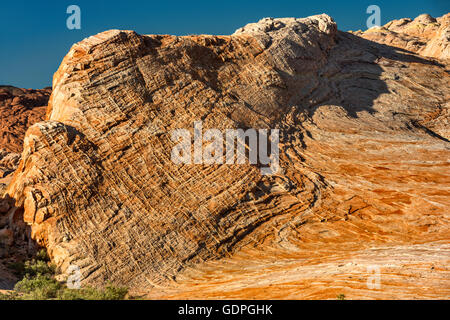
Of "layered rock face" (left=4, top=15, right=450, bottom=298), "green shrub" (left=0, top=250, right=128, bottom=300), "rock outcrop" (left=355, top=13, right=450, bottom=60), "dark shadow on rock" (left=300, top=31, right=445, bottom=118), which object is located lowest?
"green shrub" (left=0, top=250, right=128, bottom=300)

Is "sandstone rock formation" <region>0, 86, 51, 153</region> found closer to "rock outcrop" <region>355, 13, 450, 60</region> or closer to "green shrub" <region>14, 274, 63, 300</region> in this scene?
"green shrub" <region>14, 274, 63, 300</region>

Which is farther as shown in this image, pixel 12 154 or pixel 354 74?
pixel 12 154

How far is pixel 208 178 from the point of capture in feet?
61.8

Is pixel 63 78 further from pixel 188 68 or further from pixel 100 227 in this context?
pixel 100 227

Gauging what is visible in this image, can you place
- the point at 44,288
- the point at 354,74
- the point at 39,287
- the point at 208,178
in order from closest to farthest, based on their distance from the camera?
1. the point at 44,288
2. the point at 39,287
3. the point at 208,178
4. the point at 354,74

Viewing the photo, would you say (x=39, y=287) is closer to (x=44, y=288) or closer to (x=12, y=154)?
(x=44, y=288)

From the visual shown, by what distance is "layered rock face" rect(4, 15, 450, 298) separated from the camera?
15.6 m

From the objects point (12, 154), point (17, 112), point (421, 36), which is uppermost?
point (421, 36)

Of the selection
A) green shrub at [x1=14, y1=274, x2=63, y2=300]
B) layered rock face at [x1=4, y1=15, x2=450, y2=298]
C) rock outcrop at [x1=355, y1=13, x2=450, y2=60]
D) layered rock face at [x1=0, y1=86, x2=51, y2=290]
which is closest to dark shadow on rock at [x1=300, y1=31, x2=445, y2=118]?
layered rock face at [x1=4, y1=15, x2=450, y2=298]

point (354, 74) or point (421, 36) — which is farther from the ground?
point (421, 36)

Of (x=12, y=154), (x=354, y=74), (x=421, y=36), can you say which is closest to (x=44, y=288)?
(x=354, y=74)

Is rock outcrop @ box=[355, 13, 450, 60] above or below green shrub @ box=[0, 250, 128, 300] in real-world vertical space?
above

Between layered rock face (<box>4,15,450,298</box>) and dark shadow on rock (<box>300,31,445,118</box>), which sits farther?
dark shadow on rock (<box>300,31,445,118</box>)

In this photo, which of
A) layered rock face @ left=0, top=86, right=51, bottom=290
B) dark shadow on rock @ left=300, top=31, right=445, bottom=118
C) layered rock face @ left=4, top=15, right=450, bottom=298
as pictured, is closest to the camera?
layered rock face @ left=4, top=15, right=450, bottom=298
